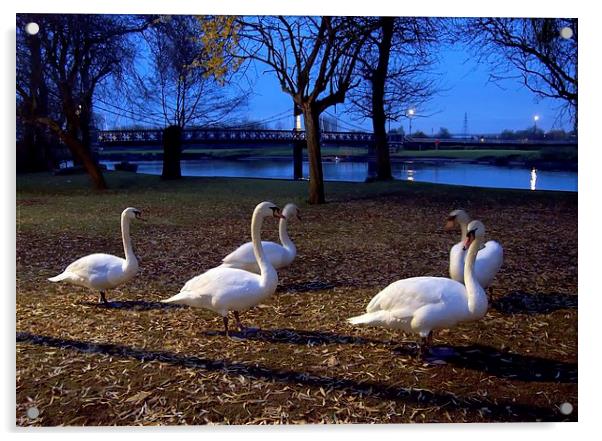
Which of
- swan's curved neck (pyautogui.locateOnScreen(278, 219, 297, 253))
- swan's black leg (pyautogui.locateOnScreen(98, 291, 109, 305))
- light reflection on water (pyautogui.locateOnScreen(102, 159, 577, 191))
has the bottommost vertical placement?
swan's black leg (pyautogui.locateOnScreen(98, 291, 109, 305))

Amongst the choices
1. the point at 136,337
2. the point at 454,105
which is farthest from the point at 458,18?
the point at 136,337

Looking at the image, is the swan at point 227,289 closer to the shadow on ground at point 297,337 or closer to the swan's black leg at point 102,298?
the shadow on ground at point 297,337

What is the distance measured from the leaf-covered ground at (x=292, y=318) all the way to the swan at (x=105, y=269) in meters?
0.07

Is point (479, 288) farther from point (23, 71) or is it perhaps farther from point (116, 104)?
point (23, 71)

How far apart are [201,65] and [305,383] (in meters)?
1.69

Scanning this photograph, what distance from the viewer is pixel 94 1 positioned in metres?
2.57

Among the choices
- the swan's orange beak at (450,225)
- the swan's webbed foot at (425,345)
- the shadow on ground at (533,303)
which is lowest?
the swan's webbed foot at (425,345)

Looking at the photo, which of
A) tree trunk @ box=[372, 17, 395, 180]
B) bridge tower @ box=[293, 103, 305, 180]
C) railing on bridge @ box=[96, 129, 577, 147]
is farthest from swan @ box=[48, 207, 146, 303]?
tree trunk @ box=[372, 17, 395, 180]

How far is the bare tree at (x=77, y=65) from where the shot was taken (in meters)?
Answer: 2.62

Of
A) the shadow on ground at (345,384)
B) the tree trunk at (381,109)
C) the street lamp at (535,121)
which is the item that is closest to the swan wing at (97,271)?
the shadow on ground at (345,384)

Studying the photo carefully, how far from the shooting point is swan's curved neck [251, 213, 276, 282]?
99.9 inches

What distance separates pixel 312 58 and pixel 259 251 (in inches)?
42.9

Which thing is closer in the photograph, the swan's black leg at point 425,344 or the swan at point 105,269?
the swan's black leg at point 425,344

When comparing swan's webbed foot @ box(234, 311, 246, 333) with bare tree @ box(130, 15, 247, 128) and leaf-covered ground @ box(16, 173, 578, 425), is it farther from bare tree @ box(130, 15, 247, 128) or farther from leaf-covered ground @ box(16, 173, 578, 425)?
bare tree @ box(130, 15, 247, 128)
